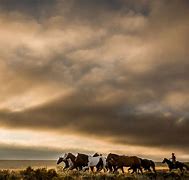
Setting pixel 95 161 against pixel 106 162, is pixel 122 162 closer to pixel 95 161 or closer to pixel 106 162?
pixel 106 162

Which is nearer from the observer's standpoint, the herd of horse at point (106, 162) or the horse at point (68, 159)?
the herd of horse at point (106, 162)

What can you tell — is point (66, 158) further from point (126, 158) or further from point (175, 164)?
point (175, 164)

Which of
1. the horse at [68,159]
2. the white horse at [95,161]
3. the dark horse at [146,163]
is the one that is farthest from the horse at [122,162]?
the horse at [68,159]

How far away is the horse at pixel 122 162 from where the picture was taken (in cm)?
4500

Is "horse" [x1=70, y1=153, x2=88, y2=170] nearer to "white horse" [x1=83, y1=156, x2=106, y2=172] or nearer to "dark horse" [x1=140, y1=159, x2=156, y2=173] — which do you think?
"white horse" [x1=83, y1=156, x2=106, y2=172]

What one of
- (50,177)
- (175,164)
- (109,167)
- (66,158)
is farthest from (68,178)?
(175,164)

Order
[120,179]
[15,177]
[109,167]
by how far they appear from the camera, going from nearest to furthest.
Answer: [15,177] → [120,179] → [109,167]

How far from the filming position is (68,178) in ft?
100.0

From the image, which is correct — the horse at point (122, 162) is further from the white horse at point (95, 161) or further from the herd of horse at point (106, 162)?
the white horse at point (95, 161)

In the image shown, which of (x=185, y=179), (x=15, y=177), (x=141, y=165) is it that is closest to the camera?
(x=15, y=177)

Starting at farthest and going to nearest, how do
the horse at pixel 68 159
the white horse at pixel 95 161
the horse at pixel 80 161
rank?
1. the horse at pixel 68 159
2. the horse at pixel 80 161
3. the white horse at pixel 95 161

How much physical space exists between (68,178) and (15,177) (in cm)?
A: 393

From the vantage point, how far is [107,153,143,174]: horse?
148ft

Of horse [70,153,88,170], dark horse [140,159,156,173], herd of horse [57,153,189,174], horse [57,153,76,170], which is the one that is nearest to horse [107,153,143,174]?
herd of horse [57,153,189,174]
